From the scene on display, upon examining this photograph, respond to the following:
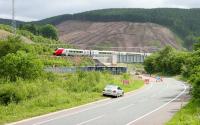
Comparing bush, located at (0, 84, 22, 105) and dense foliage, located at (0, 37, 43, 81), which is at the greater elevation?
dense foliage, located at (0, 37, 43, 81)

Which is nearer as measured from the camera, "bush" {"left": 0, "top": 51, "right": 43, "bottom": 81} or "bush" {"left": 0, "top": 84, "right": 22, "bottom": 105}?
"bush" {"left": 0, "top": 84, "right": 22, "bottom": 105}

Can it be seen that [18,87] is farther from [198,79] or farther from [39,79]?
[198,79]

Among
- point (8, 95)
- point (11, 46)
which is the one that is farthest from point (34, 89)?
point (11, 46)

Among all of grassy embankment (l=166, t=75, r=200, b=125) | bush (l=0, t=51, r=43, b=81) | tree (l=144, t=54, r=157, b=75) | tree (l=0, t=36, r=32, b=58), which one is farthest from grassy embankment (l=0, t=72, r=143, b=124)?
tree (l=144, t=54, r=157, b=75)

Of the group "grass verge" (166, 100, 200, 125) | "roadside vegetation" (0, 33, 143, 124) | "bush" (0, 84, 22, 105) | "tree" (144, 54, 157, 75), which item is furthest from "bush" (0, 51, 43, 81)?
"tree" (144, 54, 157, 75)

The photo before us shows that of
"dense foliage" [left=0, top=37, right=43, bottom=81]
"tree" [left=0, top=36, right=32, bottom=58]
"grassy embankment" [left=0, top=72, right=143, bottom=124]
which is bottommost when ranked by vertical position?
"grassy embankment" [left=0, top=72, right=143, bottom=124]

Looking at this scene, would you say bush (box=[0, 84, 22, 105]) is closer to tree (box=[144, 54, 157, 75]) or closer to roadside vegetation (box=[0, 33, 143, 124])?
roadside vegetation (box=[0, 33, 143, 124])

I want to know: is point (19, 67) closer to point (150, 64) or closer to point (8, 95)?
point (8, 95)

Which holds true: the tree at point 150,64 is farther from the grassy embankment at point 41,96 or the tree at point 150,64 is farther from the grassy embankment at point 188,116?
the grassy embankment at point 188,116

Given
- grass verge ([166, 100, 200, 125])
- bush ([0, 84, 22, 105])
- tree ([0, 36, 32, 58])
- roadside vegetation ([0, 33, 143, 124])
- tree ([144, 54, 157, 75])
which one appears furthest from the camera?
tree ([144, 54, 157, 75])

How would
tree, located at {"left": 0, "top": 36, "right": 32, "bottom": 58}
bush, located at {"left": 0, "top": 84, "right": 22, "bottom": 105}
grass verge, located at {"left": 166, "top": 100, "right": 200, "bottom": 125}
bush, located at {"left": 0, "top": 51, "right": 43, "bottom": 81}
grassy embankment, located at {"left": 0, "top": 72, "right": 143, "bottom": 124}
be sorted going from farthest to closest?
tree, located at {"left": 0, "top": 36, "right": 32, "bottom": 58} → bush, located at {"left": 0, "top": 51, "right": 43, "bottom": 81} → bush, located at {"left": 0, "top": 84, "right": 22, "bottom": 105} → grassy embankment, located at {"left": 0, "top": 72, "right": 143, "bottom": 124} → grass verge, located at {"left": 166, "top": 100, "right": 200, "bottom": 125}

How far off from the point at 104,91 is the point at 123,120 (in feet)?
69.8

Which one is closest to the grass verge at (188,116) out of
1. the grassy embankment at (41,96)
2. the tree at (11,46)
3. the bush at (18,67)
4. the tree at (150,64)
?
the grassy embankment at (41,96)

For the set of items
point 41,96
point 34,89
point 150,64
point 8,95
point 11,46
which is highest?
point 11,46
